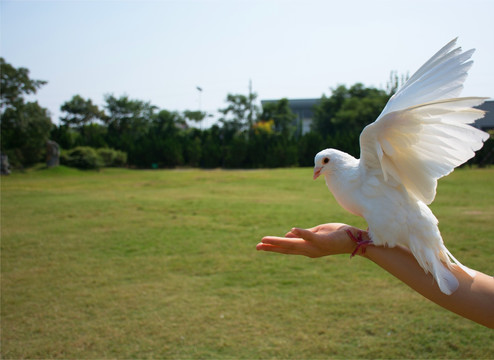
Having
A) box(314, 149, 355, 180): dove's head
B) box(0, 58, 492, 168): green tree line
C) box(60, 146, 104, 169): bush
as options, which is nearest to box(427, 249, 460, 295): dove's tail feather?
box(314, 149, 355, 180): dove's head

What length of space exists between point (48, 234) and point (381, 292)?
22.1 ft

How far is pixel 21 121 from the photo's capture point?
957 inches

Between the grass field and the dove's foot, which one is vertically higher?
the dove's foot

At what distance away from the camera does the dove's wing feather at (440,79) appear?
5.98ft

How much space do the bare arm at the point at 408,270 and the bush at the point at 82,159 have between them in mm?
26639

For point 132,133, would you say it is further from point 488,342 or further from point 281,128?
point 488,342

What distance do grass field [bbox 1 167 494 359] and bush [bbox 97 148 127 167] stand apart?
1970 cm

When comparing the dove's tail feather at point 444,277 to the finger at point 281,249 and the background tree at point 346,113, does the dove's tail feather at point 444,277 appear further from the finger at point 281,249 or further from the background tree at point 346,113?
the background tree at point 346,113

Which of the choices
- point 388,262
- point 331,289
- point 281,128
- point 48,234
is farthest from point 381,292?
point 281,128

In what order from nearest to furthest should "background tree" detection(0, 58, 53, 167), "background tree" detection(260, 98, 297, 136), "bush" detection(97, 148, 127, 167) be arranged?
"background tree" detection(0, 58, 53, 167), "bush" detection(97, 148, 127, 167), "background tree" detection(260, 98, 297, 136)

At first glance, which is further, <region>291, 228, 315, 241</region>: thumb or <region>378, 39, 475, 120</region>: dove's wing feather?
<region>291, 228, 315, 241</region>: thumb

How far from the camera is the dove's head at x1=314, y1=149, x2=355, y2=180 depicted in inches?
92.4

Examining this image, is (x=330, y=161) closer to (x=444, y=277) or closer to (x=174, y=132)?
(x=444, y=277)

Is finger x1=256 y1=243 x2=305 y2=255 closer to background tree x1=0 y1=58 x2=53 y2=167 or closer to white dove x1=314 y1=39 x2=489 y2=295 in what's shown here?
white dove x1=314 y1=39 x2=489 y2=295
